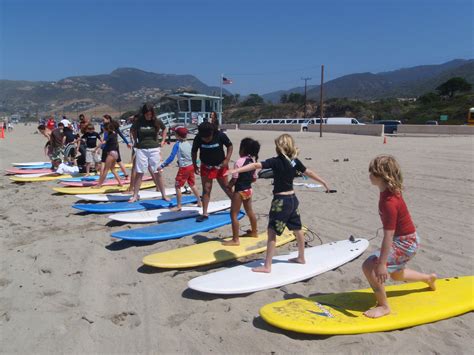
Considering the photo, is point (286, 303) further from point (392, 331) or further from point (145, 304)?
point (145, 304)

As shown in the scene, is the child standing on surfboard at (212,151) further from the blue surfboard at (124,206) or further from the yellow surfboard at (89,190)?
the yellow surfboard at (89,190)

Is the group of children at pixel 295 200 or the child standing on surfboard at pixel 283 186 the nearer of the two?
the group of children at pixel 295 200

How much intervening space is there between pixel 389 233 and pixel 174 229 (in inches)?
137

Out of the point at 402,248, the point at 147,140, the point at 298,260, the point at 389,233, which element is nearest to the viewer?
the point at 389,233

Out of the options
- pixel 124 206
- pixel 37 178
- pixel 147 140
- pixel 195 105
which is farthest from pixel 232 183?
pixel 195 105

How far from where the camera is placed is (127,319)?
11.3 ft

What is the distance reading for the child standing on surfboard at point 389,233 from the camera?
3072 mm

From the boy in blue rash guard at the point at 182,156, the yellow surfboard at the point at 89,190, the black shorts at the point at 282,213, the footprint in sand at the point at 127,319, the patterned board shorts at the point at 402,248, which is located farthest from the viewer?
the yellow surfboard at the point at 89,190

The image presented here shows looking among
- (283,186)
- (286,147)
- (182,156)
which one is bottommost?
(283,186)

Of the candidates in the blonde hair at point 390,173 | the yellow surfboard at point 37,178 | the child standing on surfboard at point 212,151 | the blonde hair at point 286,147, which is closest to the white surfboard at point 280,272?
the blonde hair at point 286,147

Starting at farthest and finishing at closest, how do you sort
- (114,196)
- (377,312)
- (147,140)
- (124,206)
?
(114,196)
(124,206)
(147,140)
(377,312)

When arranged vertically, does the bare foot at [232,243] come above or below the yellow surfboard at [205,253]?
above

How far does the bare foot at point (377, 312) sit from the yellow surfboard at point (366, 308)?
33 millimetres

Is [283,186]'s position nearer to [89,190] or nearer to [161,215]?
[161,215]
